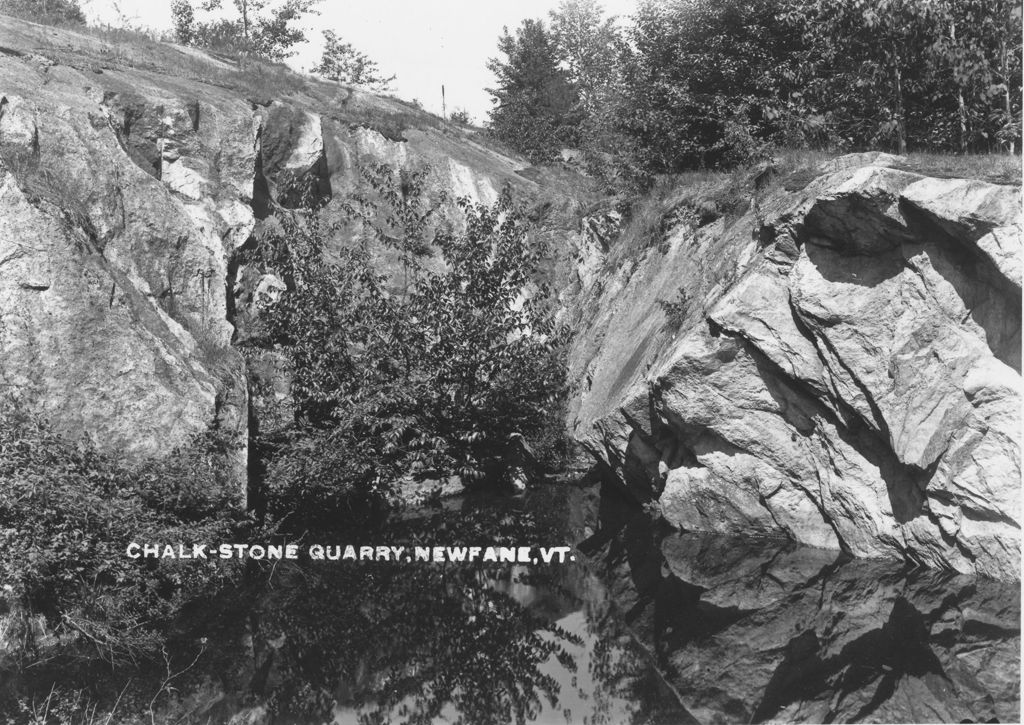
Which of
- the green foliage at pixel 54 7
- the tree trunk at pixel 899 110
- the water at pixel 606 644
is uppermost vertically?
the green foliage at pixel 54 7

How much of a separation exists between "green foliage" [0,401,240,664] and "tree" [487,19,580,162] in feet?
66.7

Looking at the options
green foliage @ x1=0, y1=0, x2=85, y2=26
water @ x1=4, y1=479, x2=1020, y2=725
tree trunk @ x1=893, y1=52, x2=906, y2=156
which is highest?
green foliage @ x1=0, y1=0, x2=85, y2=26

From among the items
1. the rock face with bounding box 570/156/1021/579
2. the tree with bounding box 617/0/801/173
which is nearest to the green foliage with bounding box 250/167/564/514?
the rock face with bounding box 570/156/1021/579

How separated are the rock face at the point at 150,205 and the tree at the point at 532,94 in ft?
29.6

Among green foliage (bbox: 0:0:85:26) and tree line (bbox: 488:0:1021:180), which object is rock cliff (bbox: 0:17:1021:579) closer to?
tree line (bbox: 488:0:1021:180)

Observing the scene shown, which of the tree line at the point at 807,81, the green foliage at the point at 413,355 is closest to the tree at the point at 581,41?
the tree line at the point at 807,81

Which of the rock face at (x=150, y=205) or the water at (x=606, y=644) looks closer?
the water at (x=606, y=644)

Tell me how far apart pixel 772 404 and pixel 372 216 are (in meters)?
10.3

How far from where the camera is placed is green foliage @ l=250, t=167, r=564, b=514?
15438mm

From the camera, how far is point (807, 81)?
17.6 metres

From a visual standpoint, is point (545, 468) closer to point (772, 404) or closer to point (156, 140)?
point (772, 404)

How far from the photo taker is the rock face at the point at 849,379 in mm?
10570

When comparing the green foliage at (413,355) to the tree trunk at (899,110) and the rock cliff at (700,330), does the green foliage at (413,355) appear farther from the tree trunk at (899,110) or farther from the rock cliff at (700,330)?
the tree trunk at (899,110)

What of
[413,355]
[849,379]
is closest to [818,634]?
[849,379]
